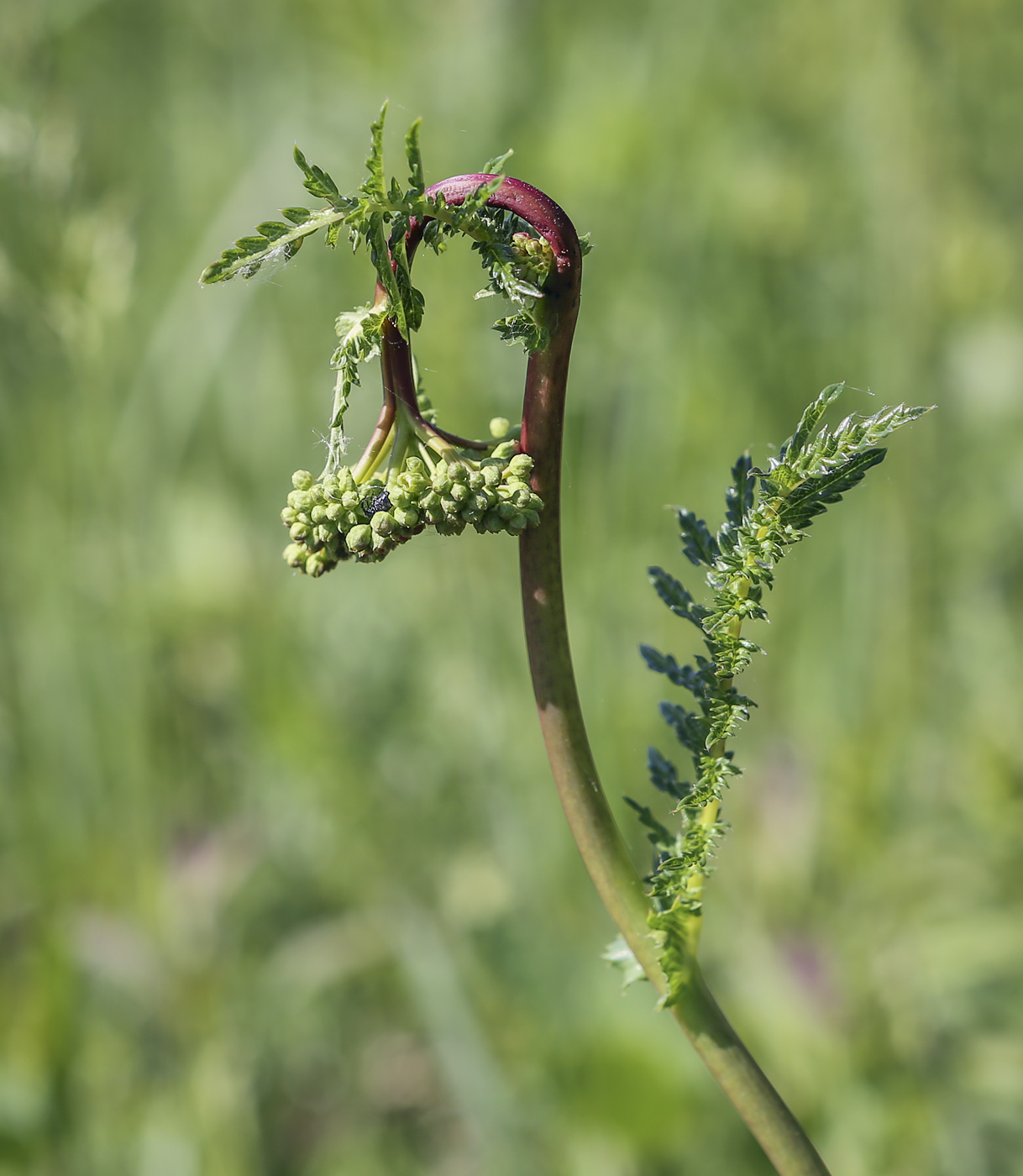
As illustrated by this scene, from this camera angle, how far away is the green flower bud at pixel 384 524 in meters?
0.88

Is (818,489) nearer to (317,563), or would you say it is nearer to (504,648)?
(317,563)

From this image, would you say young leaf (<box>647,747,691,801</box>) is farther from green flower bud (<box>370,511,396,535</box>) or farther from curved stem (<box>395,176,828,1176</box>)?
green flower bud (<box>370,511,396,535</box>)

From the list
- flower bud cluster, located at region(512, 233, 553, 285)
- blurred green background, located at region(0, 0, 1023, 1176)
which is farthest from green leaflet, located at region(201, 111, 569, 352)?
blurred green background, located at region(0, 0, 1023, 1176)

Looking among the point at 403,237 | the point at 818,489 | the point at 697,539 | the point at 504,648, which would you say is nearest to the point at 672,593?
the point at 697,539

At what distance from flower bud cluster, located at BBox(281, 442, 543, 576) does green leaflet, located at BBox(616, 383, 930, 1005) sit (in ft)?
0.62

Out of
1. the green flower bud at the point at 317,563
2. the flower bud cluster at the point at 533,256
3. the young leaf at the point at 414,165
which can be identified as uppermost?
the young leaf at the point at 414,165

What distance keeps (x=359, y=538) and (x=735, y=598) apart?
0.98ft

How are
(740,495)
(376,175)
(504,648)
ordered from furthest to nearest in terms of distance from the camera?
(504,648) → (740,495) → (376,175)

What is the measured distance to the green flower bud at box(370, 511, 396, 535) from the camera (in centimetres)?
88

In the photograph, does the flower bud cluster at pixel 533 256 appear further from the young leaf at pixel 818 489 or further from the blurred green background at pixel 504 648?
the blurred green background at pixel 504 648

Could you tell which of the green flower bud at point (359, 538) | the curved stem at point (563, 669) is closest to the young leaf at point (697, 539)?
the curved stem at point (563, 669)

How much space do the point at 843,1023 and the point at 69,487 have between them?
3.08m

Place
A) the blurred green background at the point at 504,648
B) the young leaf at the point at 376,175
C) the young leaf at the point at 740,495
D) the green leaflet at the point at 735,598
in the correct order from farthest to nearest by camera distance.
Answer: the blurred green background at the point at 504,648 → the young leaf at the point at 740,495 → the green leaflet at the point at 735,598 → the young leaf at the point at 376,175

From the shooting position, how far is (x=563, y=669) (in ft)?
2.87
